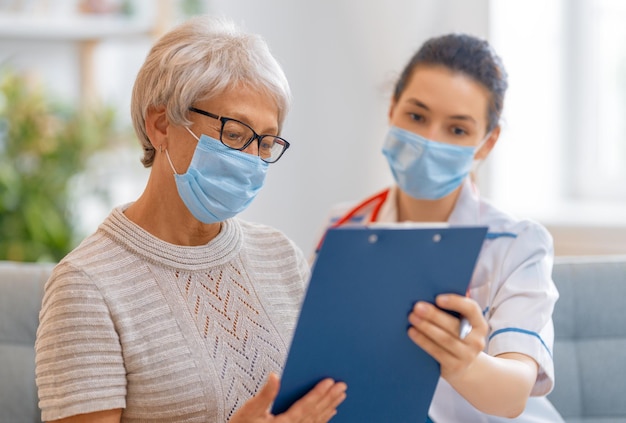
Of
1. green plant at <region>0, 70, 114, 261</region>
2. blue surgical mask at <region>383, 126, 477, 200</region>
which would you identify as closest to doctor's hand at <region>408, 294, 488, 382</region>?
blue surgical mask at <region>383, 126, 477, 200</region>

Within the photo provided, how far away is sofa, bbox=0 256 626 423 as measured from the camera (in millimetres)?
1912

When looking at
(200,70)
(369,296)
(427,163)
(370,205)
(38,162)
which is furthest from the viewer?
(38,162)

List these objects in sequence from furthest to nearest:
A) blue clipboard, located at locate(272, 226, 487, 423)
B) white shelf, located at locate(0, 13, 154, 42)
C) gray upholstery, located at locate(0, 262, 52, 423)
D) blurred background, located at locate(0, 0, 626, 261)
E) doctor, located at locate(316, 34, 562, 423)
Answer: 1. white shelf, located at locate(0, 13, 154, 42)
2. blurred background, located at locate(0, 0, 626, 261)
3. gray upholstery, located at locate(0, 262, 52, 423)
4. doctor, located at locate(316, 34, 562, 423)
5. blue clipboard, located at locate(272, 226, 487, 423)

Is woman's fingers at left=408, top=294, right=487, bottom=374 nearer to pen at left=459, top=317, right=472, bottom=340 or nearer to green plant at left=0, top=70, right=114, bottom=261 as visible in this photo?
pen at left=459, top=317, right=472, bottom=340

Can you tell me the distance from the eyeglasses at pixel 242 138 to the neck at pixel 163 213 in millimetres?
120

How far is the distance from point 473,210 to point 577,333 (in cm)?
43

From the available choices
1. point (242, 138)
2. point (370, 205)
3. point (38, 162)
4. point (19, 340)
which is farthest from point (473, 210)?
point (38, 162)

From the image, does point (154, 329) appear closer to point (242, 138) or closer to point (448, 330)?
point (242, 138)

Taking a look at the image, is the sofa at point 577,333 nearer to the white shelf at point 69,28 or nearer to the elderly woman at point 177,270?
the elderly woman at point 177,270

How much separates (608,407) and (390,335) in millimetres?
1065

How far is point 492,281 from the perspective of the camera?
174 centimetres

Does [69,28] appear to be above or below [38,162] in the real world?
above

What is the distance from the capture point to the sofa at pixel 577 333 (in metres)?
1.91

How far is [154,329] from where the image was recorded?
1.32 m
